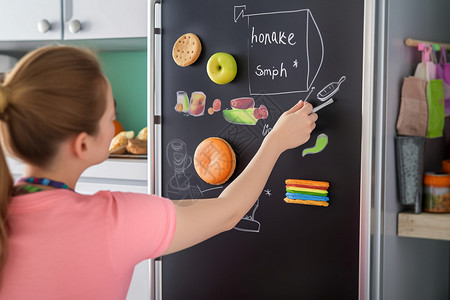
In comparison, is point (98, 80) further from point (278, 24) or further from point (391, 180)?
point (391, 180)

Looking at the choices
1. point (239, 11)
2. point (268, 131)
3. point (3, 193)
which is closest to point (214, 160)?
point (268, 131)

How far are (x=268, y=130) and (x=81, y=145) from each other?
71 cm

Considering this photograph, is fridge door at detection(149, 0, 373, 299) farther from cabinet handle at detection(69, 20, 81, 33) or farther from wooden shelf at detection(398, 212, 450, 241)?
cabinet handle at detection(69, 20, 81, 33)

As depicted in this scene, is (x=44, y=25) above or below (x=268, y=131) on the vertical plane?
above

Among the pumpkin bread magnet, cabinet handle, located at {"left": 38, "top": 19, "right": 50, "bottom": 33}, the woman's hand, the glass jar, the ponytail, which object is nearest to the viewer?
the ponytail

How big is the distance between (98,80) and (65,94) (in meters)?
0.08

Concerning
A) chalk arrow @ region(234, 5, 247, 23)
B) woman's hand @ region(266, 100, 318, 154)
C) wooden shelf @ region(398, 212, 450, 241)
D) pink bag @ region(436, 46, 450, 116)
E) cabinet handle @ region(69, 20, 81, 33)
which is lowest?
wooden shelf @ region(398, 212, 450, 241)

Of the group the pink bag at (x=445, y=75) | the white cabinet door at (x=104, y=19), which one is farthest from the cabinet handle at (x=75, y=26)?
the pink bag at (x=445, y=75)

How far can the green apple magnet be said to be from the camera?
1563mm

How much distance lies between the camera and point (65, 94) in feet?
2.86

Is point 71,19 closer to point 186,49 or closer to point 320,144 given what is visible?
point 186,49

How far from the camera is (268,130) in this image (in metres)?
1.54

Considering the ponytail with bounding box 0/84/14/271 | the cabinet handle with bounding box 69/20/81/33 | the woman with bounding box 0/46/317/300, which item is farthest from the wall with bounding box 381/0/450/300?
the cabinet handle with bounding box 69/20/81/33

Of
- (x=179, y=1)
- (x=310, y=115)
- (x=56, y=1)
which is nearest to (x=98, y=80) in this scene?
(x=310, y=115)
